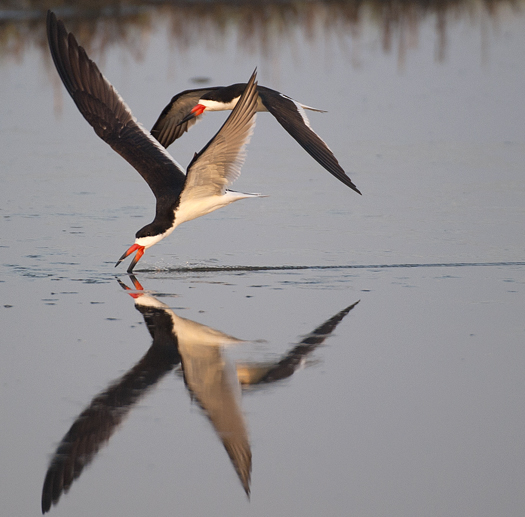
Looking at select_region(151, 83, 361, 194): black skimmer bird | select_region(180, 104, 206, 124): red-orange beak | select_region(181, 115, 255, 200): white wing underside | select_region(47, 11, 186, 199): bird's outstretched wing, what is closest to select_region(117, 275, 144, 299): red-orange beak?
select_region(181, 115, 255, 200): white wing underside

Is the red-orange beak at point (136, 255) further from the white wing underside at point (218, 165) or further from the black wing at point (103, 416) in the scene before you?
the black wing at point (103, 416)

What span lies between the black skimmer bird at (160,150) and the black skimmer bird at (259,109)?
0.42 metres

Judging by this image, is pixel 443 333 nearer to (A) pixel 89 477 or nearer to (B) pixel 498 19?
(A) pixel 89 477

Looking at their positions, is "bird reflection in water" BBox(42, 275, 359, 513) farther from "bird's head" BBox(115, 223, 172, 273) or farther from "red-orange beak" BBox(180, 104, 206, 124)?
"red-orange beak" BBox(180, 104, 206, 124)

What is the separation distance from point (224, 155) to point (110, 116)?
1561mm

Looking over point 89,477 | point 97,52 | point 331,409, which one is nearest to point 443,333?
point 331,409

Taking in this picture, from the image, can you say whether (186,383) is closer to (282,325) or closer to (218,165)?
(282,325)

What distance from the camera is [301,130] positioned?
20.0ft

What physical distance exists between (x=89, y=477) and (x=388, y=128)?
7453mm

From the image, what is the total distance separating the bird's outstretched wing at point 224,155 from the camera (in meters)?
5.62

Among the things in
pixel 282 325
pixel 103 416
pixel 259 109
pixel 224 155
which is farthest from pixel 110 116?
pixel 103 416

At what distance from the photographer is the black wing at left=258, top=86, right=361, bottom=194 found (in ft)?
19.3

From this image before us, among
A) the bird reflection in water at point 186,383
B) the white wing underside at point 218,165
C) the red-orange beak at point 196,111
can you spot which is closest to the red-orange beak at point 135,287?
the bird reflection in water at point 186,383

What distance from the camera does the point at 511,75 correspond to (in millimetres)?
12352
